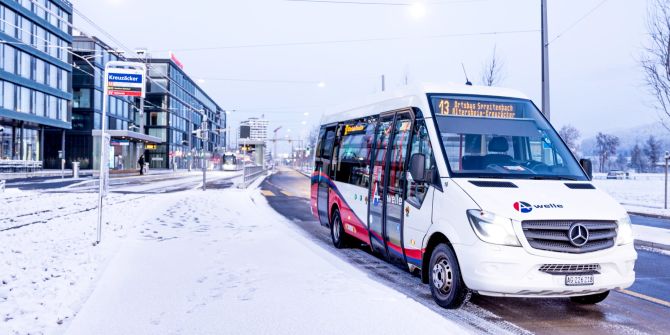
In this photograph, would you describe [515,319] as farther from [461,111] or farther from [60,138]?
[60,138]

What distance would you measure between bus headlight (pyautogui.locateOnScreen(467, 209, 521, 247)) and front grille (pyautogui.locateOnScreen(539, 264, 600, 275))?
38 centimetres

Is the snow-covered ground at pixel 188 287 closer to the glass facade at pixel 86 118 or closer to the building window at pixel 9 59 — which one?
the building window at pixel 9 59

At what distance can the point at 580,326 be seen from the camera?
5.30m

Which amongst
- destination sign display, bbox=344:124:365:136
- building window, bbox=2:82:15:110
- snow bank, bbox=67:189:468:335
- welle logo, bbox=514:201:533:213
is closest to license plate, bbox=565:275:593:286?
welle logo, bbox=514:201:533:213

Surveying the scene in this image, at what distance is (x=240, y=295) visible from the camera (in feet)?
19.4

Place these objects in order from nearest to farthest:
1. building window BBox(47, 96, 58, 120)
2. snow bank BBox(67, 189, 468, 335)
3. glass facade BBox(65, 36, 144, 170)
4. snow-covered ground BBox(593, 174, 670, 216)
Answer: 1. snow bank BBox(67, 189, 468, 335)
2. snow-covered ground BBox(593, 174, 670, 216)
3. building window BBox(47, 96, 58, 120)
4. glass facade BBox(65, 36, 144, 170)

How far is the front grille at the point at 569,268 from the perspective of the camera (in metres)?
5.16

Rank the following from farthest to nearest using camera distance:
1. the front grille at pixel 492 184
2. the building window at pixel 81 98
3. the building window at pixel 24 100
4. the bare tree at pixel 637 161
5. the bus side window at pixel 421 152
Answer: the bare tree at pixel 637 161
the building window at pixel 81 98
the building window at pixel 24 100
the bus side window at pixel 421 152
the front grille at pixel 492 184

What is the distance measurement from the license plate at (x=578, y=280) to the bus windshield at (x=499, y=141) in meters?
1.21

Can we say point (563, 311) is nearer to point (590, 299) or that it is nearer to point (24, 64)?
point (590, 299)

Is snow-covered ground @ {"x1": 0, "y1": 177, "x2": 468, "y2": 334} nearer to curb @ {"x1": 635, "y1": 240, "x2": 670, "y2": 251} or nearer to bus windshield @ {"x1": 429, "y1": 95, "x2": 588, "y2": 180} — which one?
bus windshield @ {"x1": 429, "y1": 95, "x2": 588, "y2": 180}

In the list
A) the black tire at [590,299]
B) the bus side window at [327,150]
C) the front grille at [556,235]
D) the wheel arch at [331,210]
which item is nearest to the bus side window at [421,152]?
the front grille at [556,235]

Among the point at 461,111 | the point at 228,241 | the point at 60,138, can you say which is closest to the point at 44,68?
the point at 60,138

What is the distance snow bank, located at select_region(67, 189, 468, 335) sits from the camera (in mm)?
4816
